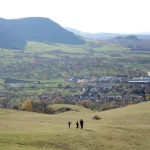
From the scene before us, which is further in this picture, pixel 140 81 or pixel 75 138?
pixel 140 81

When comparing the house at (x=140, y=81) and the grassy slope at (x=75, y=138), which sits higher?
the grassy slope at (x=75, y=138)

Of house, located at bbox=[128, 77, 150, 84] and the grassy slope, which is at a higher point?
the grassy slope

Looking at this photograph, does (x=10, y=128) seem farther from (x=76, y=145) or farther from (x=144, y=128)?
(x=144, y=128)

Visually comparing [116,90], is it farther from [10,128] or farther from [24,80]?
[10,128]

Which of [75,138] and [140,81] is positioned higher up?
[75,138]

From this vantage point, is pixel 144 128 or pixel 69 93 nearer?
pixel 144 128

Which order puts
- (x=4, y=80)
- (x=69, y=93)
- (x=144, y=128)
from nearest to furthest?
(x=144, y=128) → (x=69, y=93) → (x=4, y=80)

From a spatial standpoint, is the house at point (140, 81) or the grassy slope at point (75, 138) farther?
the house at point (140, 81)

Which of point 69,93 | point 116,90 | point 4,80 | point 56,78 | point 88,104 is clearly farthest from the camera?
point 56,78

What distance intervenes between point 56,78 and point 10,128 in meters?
157

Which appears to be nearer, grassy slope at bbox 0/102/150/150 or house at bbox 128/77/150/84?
grassy slope at bbox 0/102/150/150

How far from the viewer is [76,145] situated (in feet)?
108

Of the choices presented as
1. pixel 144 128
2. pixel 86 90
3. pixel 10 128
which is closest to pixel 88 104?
pixel 86 90

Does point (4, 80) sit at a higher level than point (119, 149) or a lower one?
lower
